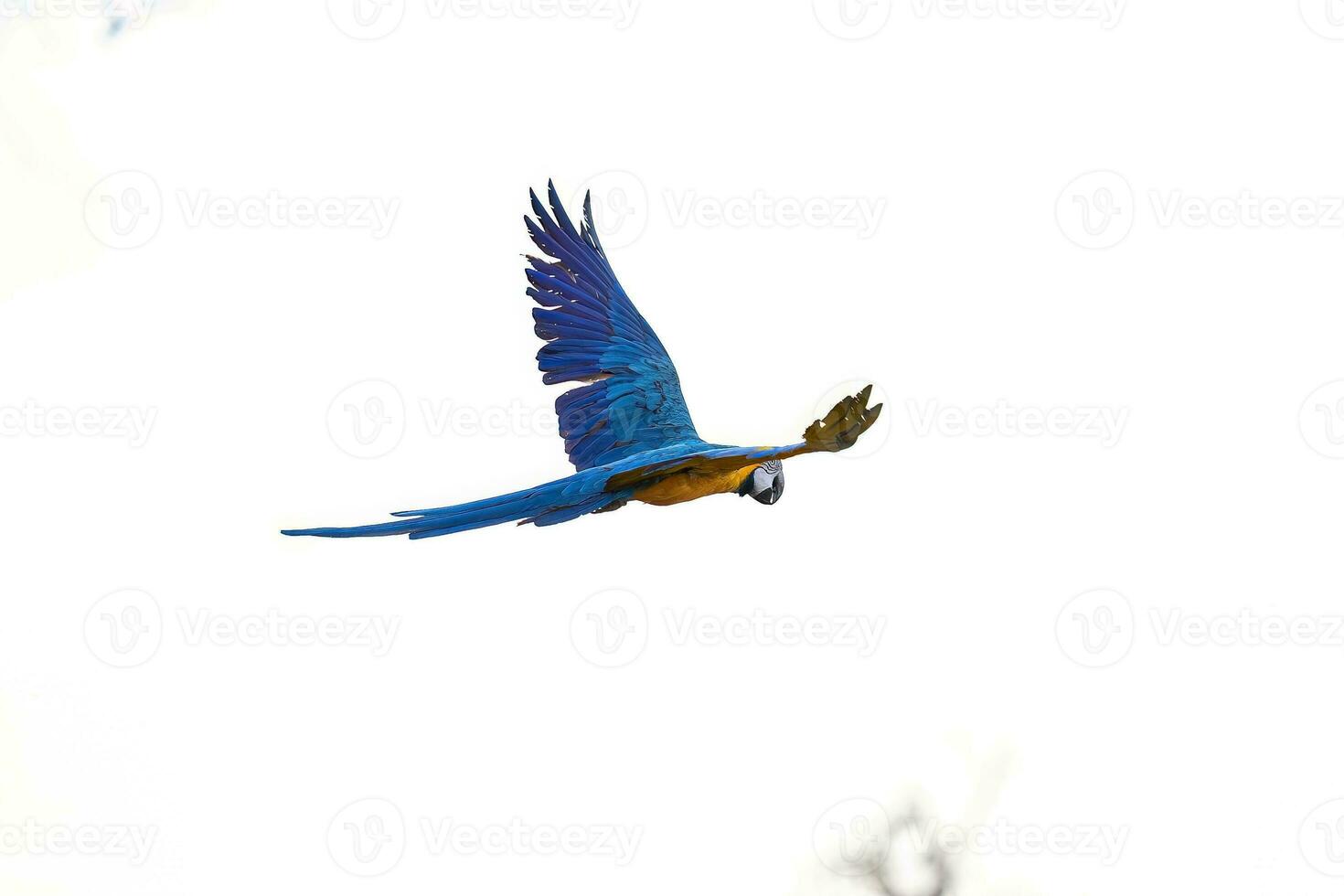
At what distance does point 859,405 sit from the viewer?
855 cm

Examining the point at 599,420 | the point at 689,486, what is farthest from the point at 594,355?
the point at 689,486

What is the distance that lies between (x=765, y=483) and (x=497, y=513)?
2.26 meters

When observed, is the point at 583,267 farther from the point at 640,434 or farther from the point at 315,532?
the point at 315,532

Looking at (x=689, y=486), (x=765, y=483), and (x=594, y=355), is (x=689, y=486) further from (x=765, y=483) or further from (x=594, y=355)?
(x=594, y=355)

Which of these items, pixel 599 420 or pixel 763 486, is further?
pixel 599 420

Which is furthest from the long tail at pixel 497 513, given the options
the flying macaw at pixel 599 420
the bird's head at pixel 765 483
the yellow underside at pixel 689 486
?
the bird's head at pixel 765 483

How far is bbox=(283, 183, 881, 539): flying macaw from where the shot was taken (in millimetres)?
9805

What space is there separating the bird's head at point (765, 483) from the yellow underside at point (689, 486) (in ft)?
0.21

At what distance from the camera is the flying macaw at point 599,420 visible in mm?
9805

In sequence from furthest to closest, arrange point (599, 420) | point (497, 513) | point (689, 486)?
point (599, 420), point (689, 486), point (497, 513)

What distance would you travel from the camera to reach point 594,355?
11.9 m

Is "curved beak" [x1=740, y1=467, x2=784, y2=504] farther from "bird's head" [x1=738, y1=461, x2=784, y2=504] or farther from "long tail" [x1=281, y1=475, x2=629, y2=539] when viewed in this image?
"long tail" [x1=281, y1=475, x2=629, y2=539]

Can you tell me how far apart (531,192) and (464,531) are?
11.9ft

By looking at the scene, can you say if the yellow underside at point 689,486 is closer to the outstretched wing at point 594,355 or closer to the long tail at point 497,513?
the long tail at point 497,513
